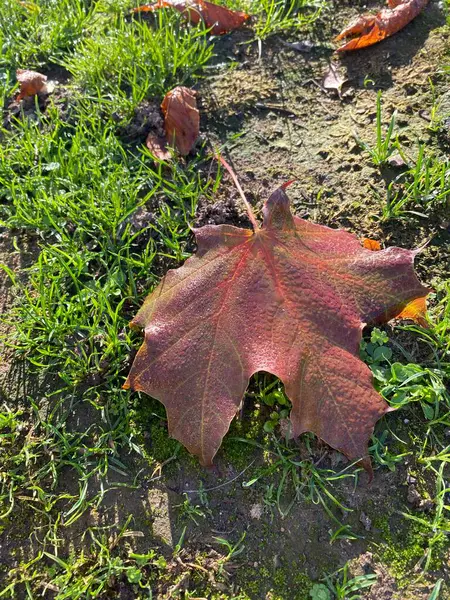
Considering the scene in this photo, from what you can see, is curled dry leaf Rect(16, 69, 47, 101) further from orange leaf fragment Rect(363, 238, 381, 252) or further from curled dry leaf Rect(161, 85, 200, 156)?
orange leaf fragment Rect(363, 238, 381, 252)

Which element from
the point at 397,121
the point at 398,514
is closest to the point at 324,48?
the point at 397,121

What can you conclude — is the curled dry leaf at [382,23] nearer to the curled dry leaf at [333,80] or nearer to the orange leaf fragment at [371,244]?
the curled dry leaf at [333,80]

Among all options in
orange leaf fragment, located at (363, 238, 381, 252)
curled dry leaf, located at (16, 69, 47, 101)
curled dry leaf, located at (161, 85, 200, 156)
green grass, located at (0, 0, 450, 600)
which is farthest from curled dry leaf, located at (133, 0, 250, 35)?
orange leaf fragment, located at (363, 238, 381, 252)

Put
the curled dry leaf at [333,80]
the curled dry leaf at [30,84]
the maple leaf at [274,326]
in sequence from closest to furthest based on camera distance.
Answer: the maple leaf at [274,326], the curled dry leaf at [333,80], the curled dry leaf at [30,84]

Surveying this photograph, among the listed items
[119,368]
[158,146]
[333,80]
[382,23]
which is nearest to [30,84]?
[158,146]

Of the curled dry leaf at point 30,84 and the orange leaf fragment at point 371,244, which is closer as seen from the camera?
the orange leaf fragment at point 371,244

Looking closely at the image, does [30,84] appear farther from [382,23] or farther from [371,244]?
[371,244]

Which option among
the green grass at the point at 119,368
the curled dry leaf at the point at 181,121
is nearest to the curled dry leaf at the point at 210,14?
the green grass at the point at 119,368
